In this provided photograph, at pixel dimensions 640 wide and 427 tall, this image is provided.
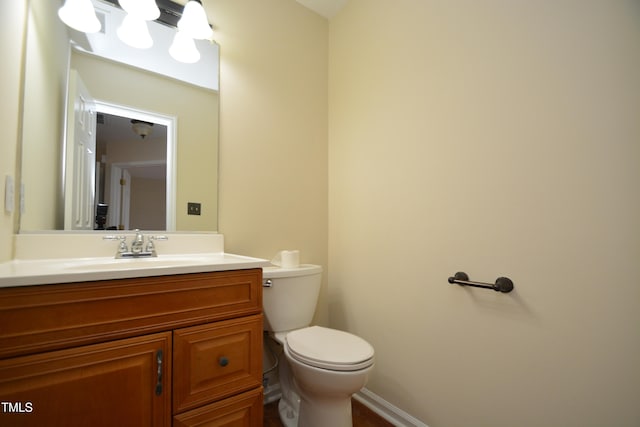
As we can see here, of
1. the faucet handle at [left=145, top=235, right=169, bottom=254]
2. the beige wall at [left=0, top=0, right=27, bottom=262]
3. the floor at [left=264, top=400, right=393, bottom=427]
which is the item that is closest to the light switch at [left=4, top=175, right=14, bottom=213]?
the beige wall at [left=0, top=0, right=27, bottom=262]

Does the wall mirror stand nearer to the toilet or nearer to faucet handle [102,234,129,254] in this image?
faucet handle [102,234,129,254]

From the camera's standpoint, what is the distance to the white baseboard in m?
1.33

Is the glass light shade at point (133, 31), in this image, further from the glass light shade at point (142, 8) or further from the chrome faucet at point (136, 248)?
the chrome faucet at point (136, 248)

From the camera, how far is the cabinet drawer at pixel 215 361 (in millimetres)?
842

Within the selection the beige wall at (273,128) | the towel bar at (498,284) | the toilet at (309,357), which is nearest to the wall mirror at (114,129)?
the beige wall at (273,128)

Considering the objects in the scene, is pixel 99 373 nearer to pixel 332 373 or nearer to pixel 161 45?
pixel 332 373

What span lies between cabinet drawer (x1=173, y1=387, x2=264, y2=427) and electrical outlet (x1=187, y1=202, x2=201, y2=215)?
889 mm

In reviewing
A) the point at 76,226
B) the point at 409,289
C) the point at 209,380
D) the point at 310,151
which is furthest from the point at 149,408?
the point at 310,151

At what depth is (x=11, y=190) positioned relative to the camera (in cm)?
94

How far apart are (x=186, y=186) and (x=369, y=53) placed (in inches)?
52.9

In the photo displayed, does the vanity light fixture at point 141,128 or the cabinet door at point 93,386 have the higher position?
the vanity light fixture at point 141,128

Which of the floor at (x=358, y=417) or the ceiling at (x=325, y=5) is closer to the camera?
the floor at (x=358, y=417)

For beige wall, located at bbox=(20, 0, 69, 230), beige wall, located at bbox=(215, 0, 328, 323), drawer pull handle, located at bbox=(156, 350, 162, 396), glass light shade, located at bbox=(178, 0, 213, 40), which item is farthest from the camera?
beige wall, located at bbox=(215, 0, 328, 323)

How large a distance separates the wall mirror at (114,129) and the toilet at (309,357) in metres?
0.55
